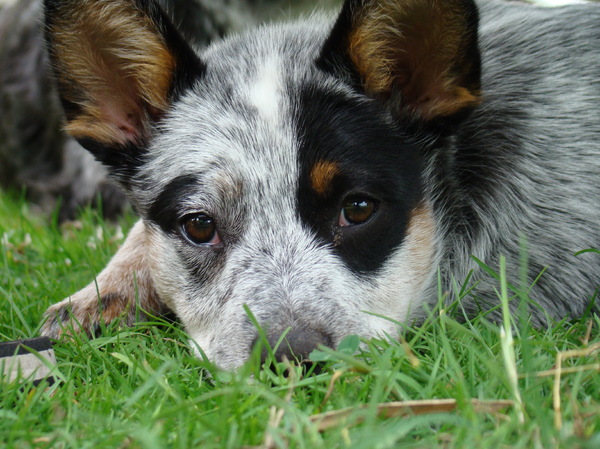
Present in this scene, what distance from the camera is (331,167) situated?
2.96 m

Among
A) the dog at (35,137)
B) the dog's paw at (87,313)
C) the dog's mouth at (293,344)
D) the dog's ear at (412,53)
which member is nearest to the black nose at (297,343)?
the dog's mouth at (293,344)

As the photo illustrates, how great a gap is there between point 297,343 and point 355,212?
Answer: 69 cm

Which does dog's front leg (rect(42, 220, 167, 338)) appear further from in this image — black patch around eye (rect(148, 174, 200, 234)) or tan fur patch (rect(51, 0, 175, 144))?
tan fur patch (rect(51, 0, 175, 144))

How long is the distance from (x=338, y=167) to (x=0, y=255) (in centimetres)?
267

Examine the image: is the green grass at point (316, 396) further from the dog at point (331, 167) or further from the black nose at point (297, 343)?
the dog at point (331, 167)

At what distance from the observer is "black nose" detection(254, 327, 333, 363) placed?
2518 mm

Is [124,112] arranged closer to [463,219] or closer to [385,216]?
[385,216]

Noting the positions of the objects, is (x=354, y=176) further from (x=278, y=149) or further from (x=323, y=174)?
(x=278, y=149)

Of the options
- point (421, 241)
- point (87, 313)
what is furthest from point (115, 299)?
point (421, 241)

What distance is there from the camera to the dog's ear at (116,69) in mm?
3211

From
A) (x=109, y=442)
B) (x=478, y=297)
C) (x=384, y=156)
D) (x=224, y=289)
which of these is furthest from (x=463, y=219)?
(x=109, y=442)

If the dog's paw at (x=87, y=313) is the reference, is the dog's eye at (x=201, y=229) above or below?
above

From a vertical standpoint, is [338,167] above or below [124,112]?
below

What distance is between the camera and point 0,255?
467cm
